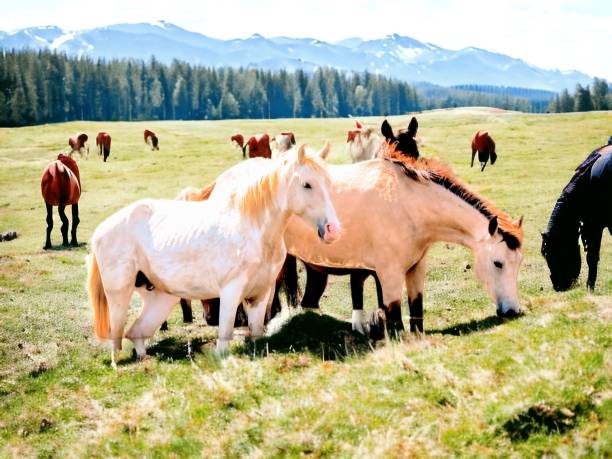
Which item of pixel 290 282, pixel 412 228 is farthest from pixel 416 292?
pixel 290 282

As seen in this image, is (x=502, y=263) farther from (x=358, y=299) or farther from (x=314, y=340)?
(x=314, y=340)

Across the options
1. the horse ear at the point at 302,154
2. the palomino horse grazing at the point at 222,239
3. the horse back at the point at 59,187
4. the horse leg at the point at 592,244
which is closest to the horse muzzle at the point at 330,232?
the palomino horse grazing at the point at 222,239

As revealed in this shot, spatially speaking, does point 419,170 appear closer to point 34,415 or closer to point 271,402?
point 271,402

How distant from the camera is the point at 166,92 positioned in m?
138

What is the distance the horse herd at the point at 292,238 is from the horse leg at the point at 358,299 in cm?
2

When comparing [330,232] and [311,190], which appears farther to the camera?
[311,190]

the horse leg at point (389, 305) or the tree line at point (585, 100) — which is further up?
the tree line at point (585, 100)

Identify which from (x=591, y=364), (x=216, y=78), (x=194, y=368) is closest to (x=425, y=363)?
(x=591, y=364)

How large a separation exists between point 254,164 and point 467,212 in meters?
3.07

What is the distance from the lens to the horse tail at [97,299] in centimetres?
896

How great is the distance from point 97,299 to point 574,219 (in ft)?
26.5

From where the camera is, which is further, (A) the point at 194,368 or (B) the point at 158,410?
(A) the point at 194,368

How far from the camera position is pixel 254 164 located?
8719 mm

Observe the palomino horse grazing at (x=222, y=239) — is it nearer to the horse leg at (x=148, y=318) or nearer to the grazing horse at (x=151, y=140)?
the horse leg at (x=148, y=318)
